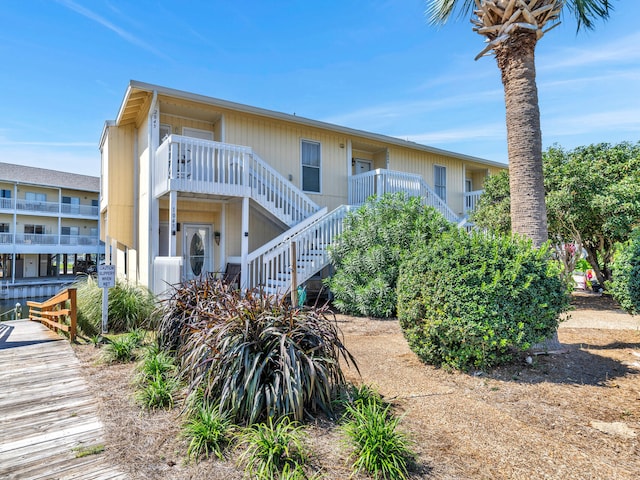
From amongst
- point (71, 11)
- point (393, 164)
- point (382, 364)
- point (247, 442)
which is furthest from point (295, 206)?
point (247, 442)

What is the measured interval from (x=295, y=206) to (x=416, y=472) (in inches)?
361

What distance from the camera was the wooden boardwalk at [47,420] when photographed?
8.79 ft

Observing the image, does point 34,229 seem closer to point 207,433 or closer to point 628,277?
point 207,433

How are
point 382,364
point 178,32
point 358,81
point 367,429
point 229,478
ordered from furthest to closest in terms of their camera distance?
point 358,81 → point 178,32 → point 382,364 → point 367,429 → point 229,478

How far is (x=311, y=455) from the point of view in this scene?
2668mm

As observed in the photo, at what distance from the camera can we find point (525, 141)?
5.50m

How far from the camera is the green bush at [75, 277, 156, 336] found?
24.8 ft

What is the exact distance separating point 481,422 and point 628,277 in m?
4.89

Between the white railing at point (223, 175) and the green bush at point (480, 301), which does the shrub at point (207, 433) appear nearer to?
the green bush at point (480, 301)

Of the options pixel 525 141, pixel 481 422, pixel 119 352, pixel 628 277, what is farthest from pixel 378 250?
pixel 119 352

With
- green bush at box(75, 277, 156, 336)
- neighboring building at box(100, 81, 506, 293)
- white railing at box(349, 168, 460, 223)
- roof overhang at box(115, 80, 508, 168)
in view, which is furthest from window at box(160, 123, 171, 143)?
white railing at box(349, 168, 460, 223)

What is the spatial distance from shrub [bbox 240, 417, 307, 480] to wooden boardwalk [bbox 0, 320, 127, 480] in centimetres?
94

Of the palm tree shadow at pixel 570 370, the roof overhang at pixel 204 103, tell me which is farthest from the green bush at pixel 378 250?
the roof overhang at pixel 204 103

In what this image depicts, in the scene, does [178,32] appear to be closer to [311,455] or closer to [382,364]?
[382,364]
